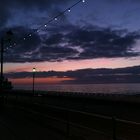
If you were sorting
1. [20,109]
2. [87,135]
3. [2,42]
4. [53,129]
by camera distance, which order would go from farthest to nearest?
[2,42] → [20,109] → [53,129] → [87,135]

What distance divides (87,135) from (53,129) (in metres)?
2.77

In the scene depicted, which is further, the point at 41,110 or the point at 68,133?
the point at 41,110

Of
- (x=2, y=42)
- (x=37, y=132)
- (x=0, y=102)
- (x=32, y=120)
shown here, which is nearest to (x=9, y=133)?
(x=37, y=132)

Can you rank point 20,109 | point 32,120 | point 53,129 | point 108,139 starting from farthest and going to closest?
point 20,109 → point 32,120 → point 53,129 → point 108,139

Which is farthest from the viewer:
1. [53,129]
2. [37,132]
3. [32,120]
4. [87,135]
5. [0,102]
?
[0,102]

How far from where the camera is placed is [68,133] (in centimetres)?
1587

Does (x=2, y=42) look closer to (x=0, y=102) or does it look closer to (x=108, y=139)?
(x=0, y=102)

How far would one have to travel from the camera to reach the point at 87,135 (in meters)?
15.5

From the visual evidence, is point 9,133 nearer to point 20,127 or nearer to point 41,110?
point 20,127

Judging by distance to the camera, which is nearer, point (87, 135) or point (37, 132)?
point (87, 135)

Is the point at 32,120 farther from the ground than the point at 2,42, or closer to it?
closer to it

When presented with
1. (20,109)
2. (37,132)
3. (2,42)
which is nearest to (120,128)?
(37,132)

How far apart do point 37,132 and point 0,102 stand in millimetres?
19514

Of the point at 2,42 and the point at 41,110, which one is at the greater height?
the point at 2,42
